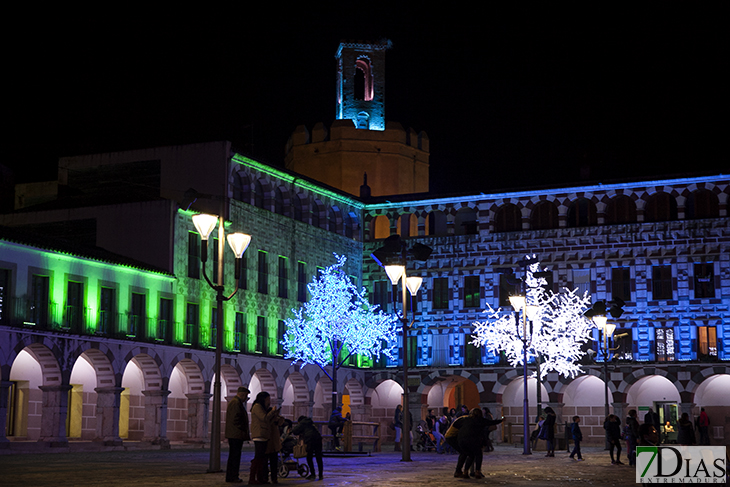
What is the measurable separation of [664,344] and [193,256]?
68.8 feet

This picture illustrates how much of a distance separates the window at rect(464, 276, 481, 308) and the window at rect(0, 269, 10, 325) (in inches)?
942

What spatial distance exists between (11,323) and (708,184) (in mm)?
29930

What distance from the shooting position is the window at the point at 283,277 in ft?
157

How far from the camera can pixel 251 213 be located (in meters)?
45.6

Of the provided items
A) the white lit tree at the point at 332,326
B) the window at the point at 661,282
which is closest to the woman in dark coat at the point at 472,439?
the white lit tree at the point at 332,326

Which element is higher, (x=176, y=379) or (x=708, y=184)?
(x=708, y=184)

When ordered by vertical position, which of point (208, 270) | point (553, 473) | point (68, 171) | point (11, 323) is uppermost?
point (68, 171)

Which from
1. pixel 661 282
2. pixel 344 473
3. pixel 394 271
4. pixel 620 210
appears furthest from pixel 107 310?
pixel 661 282

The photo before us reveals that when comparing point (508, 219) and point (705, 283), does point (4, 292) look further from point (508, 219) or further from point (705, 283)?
point (705, 283)

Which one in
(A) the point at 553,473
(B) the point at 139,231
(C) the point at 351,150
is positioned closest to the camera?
Answer: (A) the point at 553,473

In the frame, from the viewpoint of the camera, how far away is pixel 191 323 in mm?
42188

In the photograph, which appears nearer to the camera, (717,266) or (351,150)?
(717,266)

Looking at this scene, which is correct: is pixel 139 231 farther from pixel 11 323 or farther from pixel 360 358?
pixel 360 358

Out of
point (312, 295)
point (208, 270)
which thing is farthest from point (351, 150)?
point (208, 270)
